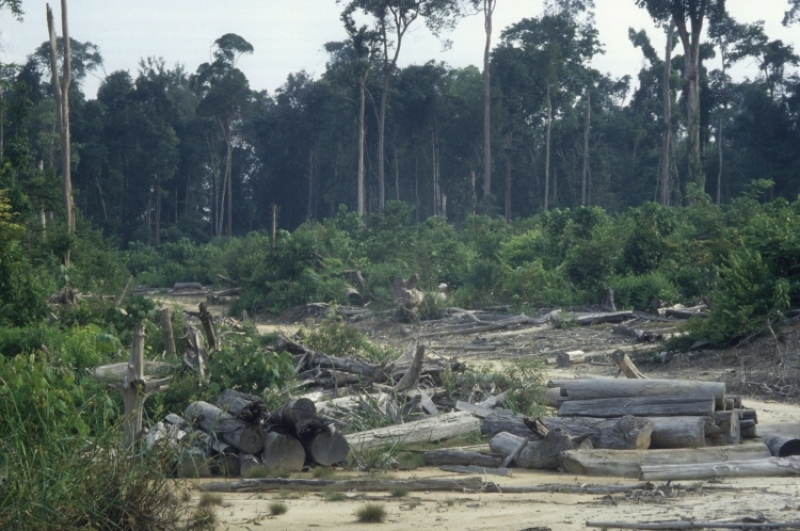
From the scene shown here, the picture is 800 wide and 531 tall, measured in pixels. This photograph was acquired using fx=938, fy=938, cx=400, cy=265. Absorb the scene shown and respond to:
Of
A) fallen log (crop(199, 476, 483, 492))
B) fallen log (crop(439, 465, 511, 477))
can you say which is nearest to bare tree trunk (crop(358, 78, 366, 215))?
fallen log (crop(439, 465, 511, 477))

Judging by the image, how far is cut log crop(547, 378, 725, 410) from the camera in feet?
28.5

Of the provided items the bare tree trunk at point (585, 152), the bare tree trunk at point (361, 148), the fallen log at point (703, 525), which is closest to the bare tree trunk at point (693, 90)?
the bare tree trunk at point (585, 152)

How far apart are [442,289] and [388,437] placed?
50.1ft

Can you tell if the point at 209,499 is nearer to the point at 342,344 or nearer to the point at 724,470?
the point at 724,470

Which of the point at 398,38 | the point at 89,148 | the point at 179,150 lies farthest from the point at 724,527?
the point at 179,150

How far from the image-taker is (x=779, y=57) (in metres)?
47.3

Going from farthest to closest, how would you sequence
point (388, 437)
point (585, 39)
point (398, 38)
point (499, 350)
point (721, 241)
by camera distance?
1. point (585, 39)
2. point (398, 38)
3. point (721, 241)
4. point (499, 350)
5. point (388, 437)

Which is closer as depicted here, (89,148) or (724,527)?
(724,527)

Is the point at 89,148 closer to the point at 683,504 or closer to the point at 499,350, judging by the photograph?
the point at 499,350

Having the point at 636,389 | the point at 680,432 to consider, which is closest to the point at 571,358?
the point at 636,389

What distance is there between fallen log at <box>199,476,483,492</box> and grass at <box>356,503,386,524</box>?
917 mm

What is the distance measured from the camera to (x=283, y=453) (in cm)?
770

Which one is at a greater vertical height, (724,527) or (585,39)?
(585,39)

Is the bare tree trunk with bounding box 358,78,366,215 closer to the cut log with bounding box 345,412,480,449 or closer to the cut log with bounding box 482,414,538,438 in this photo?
the cut log with bounding box 345,412,480,449
